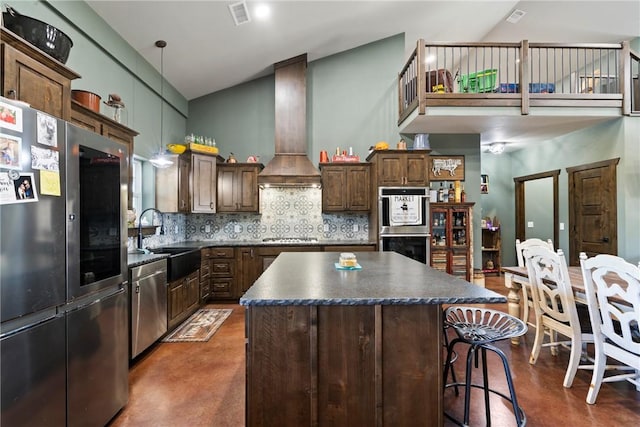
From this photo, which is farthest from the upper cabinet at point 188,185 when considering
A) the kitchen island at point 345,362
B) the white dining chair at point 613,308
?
the white dining chair at point 613,308

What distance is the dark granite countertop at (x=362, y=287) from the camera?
1.40 metres

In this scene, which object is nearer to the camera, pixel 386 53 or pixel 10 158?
pixel 10 158

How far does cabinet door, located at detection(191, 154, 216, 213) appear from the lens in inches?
181

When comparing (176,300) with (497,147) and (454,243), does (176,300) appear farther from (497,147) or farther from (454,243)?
(497,147)

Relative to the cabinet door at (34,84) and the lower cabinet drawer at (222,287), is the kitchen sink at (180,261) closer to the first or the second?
the lower cabinet drawer at (222,287)

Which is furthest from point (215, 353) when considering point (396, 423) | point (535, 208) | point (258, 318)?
point (535, 208)

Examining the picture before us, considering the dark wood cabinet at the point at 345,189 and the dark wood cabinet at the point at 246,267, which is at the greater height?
the dark wood cabinet at the point at 345,189

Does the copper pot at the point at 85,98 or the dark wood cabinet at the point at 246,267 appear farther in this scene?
the dark wood cabinet at the point at 246,267

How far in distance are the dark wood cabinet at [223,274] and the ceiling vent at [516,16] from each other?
19.4 feet

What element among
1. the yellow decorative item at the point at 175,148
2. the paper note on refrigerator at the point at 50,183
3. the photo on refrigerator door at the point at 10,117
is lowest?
the paper note on refrigerator at the point at 50,183

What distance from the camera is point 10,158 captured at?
4.21 feet

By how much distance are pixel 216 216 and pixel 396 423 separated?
4.41 metres

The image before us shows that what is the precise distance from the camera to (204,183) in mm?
4695

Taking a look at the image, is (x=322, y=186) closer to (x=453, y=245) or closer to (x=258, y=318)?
(x=453, y=245)
